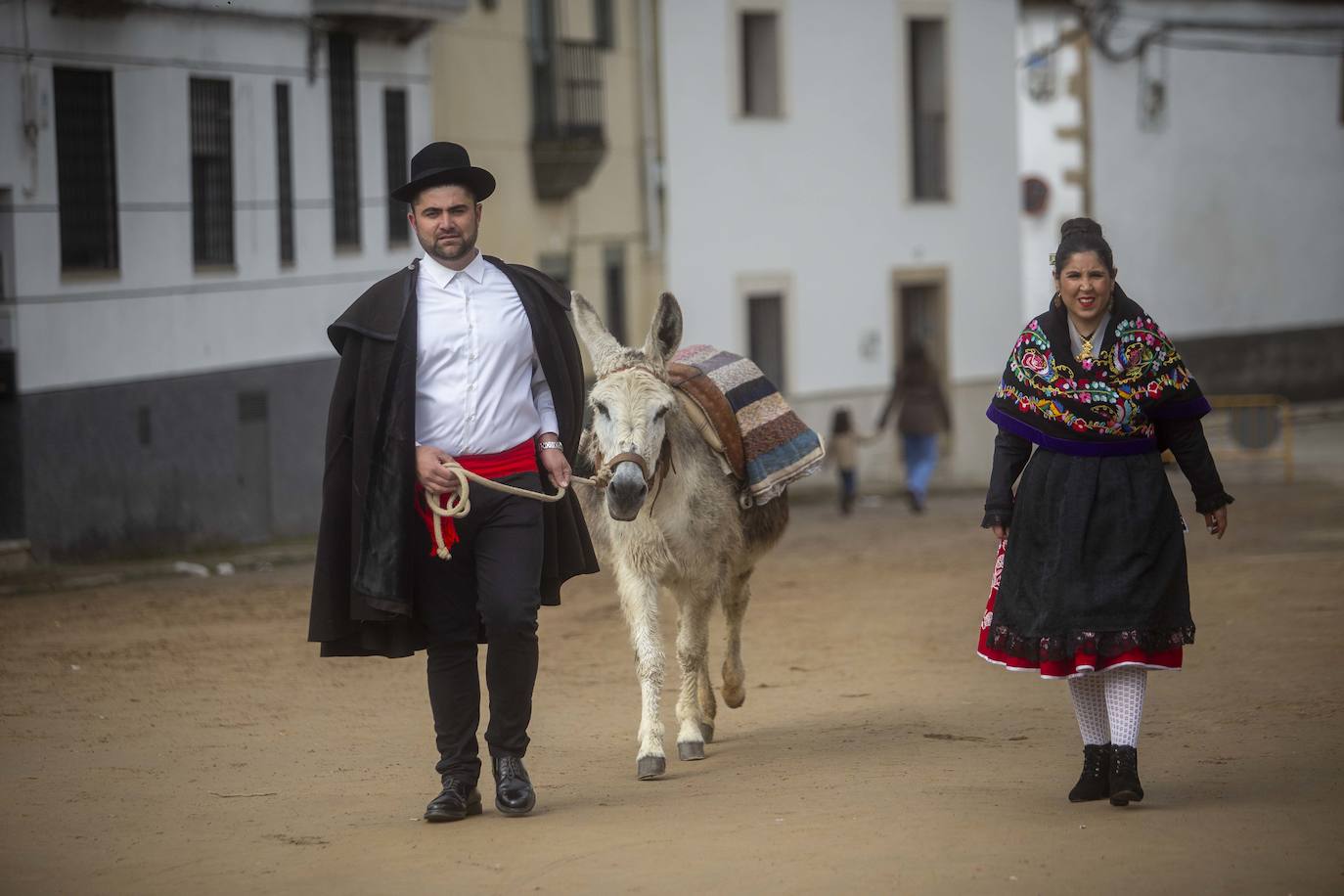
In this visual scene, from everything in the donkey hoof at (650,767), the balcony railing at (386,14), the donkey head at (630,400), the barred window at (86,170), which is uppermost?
the balcony railing at (386,14)

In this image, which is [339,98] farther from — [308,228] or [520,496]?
[520,496]

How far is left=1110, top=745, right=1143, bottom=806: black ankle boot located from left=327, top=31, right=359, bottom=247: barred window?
14837 mm

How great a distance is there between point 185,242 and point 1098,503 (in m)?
13.1

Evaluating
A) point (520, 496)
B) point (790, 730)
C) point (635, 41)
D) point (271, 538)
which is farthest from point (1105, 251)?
point (635, 41)

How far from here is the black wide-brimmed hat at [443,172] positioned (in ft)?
22.0

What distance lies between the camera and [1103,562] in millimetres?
6645

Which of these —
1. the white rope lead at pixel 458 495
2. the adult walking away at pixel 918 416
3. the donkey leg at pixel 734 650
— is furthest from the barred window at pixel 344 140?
the white rope lead at pixel 458 495

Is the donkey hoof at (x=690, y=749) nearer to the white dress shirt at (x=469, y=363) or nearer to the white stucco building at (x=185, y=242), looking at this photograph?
the white dress shirt at (x=469, y=363)

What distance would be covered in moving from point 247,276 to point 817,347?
388 inches

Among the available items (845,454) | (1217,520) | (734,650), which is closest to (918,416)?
(845,454)

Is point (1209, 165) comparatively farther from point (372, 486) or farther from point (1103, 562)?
point (372, 486)

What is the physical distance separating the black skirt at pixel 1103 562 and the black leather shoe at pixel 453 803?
1871mm

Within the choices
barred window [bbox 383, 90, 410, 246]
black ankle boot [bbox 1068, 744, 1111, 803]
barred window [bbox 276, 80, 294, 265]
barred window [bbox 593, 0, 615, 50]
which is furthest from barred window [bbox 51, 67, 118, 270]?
black ankle boot [bbox 1068, 744, 1111, 803]

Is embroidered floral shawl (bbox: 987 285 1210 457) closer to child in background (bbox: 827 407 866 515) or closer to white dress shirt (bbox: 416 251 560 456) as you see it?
white dress shirt (bbox: 416 251 560 456)
